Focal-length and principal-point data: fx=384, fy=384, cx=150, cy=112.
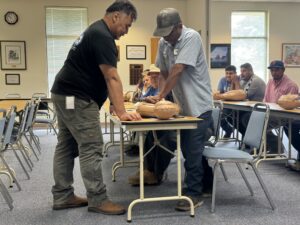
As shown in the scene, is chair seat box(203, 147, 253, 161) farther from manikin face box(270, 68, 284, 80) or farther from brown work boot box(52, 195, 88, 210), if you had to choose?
manikin face box(270, 68, 284, 80)

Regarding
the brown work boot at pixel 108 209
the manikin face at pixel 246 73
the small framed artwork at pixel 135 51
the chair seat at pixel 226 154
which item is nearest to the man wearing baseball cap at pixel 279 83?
the manikin face at pixel 246 73

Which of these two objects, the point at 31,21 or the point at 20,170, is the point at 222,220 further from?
the point at 31,21

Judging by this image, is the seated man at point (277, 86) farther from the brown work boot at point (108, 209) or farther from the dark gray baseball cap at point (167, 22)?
the brown work boot at point (108, 209)

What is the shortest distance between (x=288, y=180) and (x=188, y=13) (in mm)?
5965

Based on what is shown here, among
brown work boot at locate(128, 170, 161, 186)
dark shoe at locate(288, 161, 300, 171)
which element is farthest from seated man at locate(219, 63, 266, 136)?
brown work boot at locate(128, 170, 161, 186)

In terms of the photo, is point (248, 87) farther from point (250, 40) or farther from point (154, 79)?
point (250, 40)

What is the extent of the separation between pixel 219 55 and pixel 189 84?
5999mm

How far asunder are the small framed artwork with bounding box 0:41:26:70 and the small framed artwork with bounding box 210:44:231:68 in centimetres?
408

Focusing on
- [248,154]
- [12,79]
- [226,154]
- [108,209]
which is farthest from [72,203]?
[12,79]

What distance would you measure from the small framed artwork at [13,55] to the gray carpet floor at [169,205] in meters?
4.86

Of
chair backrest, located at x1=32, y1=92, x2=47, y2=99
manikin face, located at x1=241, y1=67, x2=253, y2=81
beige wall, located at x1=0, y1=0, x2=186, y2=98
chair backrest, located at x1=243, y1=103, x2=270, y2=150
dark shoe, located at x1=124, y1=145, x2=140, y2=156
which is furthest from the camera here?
beige wall, located at x1=0, y1=0, x2=186, y2=98

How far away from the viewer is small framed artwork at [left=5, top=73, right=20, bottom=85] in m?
8.23

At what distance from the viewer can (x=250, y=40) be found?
8.77 meters

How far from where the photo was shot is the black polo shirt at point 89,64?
95.9 inches
